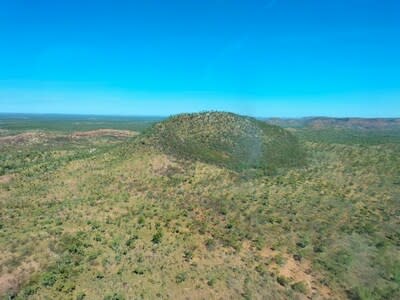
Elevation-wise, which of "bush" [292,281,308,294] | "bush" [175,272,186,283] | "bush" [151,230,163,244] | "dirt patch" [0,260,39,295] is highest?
"bush" [151,230,163,244]

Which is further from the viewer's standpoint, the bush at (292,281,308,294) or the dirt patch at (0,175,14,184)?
the dirt patch at (0,175,14,184)

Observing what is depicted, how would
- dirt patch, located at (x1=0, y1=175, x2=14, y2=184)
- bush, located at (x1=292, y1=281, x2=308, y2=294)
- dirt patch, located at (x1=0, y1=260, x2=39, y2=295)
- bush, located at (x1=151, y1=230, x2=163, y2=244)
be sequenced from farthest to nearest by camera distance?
dirt patch, located at (x1=0, y1=175, x2=14, y2=184) → bush, located at (x1=151, y1=230, x2=163, y2=244) → bush, located at (x1=292, y1=281, x2=308, y2=294) → dirt patch, located at (x1=0, y1=260, x2=39, y2=295)

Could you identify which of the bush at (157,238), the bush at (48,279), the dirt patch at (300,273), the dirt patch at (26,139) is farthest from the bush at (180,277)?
the dirt patch at (26,139)

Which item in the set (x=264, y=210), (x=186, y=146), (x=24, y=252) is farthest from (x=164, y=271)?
(x=186, y=146)

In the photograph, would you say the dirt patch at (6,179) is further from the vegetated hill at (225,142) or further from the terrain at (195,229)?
the vegetated hill at (225,142)

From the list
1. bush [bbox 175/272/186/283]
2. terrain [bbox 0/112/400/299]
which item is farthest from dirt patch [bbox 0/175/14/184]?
bush [bbox 175/272/186/283]

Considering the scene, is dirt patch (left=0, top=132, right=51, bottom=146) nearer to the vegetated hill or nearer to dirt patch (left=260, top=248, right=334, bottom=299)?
the vegetated hill

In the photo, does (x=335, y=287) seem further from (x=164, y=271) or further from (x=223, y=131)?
(x=223, y=131)
